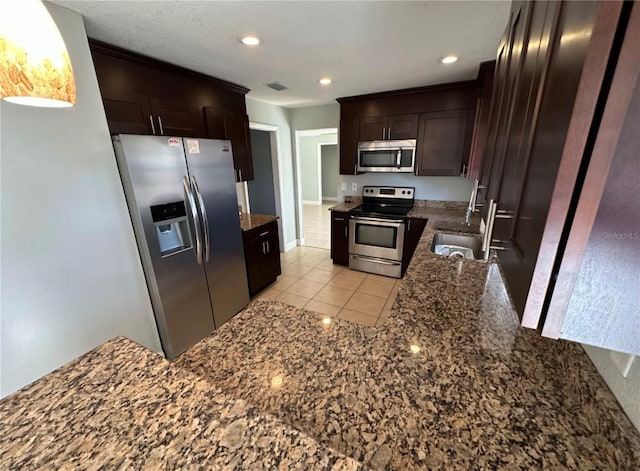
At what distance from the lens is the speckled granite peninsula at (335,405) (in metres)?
0.56

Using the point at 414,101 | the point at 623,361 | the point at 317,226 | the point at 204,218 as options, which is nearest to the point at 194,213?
the point at 204,218

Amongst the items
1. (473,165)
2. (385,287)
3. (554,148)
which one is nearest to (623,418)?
(554,148)

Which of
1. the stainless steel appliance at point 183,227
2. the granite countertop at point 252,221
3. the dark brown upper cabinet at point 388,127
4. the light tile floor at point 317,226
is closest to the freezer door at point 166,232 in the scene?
the stainless steel appliance at point 183,227

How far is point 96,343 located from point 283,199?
3111 millimetres

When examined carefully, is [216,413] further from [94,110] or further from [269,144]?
[269,144]

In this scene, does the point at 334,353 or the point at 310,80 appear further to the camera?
the point at 310,80

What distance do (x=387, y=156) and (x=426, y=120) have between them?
0.60m

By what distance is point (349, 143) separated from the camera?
3535mm

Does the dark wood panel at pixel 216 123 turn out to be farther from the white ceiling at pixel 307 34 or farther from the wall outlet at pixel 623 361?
the wall outlet at pixel 623 361

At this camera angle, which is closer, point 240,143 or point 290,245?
point 240,143

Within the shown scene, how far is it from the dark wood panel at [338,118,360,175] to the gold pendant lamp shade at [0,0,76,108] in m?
3.11

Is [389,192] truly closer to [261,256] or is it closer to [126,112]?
[261,256]

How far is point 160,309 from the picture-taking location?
200cm

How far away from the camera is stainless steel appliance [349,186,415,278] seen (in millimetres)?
3303
